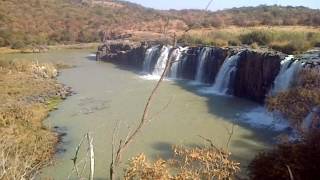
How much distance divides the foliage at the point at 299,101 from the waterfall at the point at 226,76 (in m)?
11.6

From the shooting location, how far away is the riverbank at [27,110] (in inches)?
538

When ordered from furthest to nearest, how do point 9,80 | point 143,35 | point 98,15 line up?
point 98,15 → point 143,35 → point 9,80

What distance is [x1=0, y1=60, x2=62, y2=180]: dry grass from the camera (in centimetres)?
1290

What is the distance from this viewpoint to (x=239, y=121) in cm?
2177

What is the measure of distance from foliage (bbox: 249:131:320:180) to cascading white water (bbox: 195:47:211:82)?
21123 millimetres

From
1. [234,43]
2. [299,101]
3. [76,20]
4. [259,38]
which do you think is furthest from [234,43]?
[76,20]

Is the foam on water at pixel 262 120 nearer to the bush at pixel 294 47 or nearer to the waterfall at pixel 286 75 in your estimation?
the waterfall at pixel 286 75

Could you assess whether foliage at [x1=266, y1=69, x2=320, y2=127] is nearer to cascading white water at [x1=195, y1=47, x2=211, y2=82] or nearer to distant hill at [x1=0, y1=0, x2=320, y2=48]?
cascading white water at [x1=195, y1=47, x2=211, y2=82]

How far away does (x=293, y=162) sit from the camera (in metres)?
12.0

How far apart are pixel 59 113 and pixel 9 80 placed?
32.8 feet

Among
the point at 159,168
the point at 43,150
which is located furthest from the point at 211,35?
the point at 159,168

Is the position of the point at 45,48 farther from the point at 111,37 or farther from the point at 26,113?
the point at 26,113

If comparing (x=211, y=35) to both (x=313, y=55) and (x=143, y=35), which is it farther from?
→ (x=313, y=55)

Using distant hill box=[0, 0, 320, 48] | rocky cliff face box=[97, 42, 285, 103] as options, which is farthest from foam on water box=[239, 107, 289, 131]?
distant hill box=[0, 0, 320, 48]
